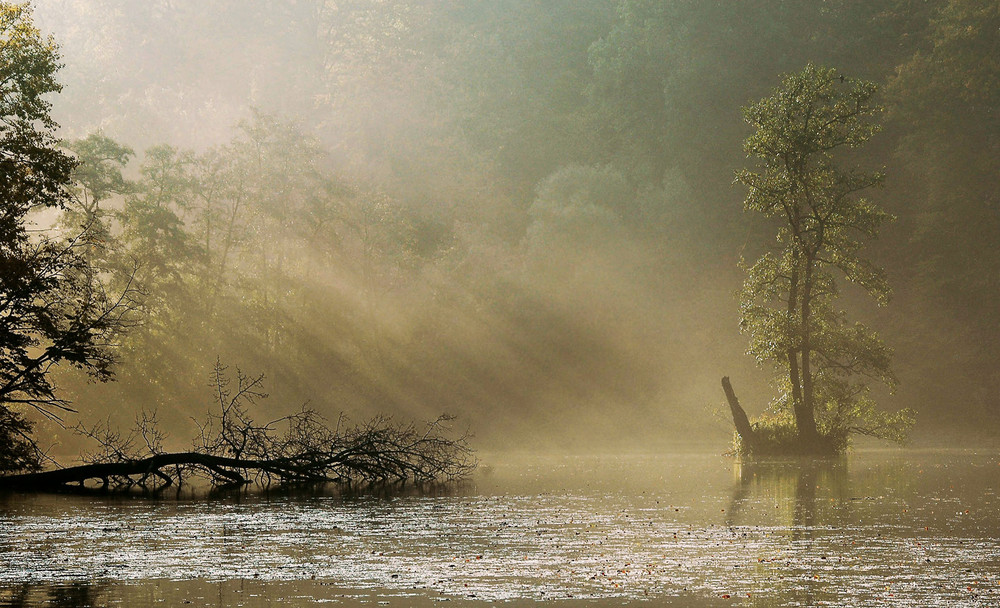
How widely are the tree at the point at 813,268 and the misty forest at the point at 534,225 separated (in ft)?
0.40

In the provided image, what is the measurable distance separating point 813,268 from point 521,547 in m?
29.4

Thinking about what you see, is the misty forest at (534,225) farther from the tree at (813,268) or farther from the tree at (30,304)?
the tree at (30,304)

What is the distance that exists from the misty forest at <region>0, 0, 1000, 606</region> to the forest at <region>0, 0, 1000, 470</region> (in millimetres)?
191

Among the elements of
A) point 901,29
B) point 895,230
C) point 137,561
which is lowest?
point 137,561

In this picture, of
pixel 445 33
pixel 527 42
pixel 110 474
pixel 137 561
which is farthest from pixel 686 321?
pixel 137 561

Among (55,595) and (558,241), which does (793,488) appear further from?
(558,241)

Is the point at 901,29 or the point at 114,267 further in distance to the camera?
the point at 901,29

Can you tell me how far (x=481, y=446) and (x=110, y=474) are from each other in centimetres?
2923

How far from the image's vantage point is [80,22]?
8738 centimetres

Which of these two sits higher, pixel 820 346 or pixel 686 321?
pixel 686 321

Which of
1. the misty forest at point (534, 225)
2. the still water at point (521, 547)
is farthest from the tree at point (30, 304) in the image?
the still water at point (521, 547)

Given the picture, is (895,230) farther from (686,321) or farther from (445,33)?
(445,33)

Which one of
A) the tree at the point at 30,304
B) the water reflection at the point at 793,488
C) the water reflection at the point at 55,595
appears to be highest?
the tree at the point at 30,304

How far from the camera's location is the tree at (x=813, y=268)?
3938 cm
